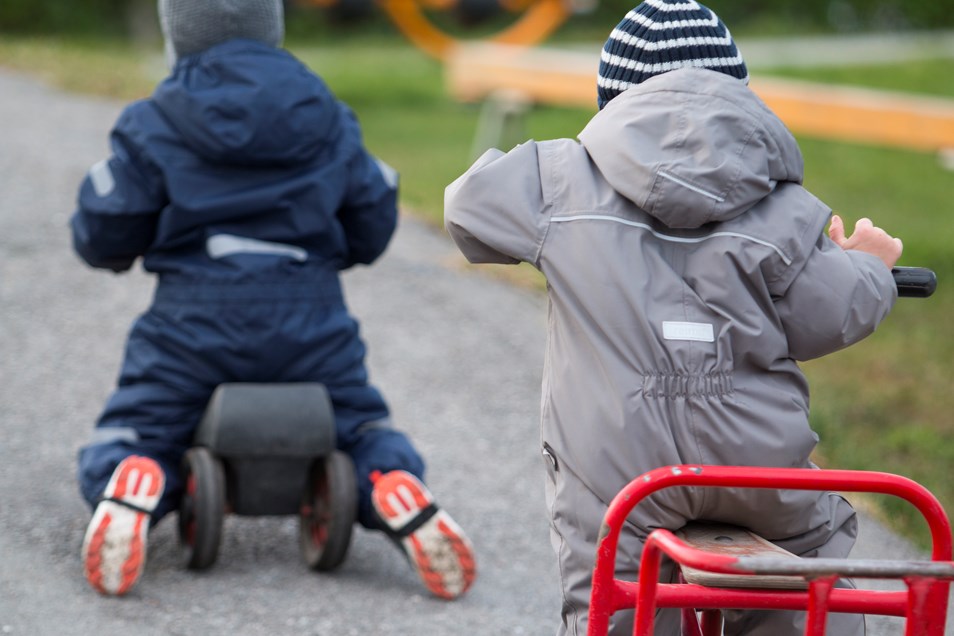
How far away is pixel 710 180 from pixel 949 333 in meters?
4.84

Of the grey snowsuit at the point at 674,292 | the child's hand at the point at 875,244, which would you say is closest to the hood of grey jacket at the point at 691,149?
the grey snowsuit at the point at 674,292

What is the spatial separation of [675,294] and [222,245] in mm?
1625

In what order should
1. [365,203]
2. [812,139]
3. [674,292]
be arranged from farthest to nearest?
[812,139] < [365,203] < [674,292]

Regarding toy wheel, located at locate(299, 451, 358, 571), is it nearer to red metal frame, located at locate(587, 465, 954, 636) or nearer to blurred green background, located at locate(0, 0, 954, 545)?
red metal frame, located at locate(587, 465, 954, 636)

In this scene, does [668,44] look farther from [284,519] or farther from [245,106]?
[284,519]

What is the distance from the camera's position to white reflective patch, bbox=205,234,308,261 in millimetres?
3473

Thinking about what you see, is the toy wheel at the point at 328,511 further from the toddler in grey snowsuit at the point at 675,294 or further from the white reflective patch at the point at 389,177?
the toddler in grey snowsuit at the point at 675,294

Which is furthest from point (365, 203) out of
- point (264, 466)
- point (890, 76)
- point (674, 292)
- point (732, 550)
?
point (890, 76)

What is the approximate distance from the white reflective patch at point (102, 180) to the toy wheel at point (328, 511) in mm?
922

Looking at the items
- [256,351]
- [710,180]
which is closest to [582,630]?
[710,180]

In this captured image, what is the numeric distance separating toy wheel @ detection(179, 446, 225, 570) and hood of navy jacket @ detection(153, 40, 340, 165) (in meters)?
0.81

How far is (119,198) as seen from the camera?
3.40 m

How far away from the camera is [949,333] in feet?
21.5

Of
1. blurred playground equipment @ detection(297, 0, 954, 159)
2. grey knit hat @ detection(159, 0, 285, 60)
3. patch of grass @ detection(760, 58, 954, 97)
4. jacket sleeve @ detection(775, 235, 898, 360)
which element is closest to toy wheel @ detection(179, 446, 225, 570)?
grey knit hat @ detection(159, 0, 285, 60)
